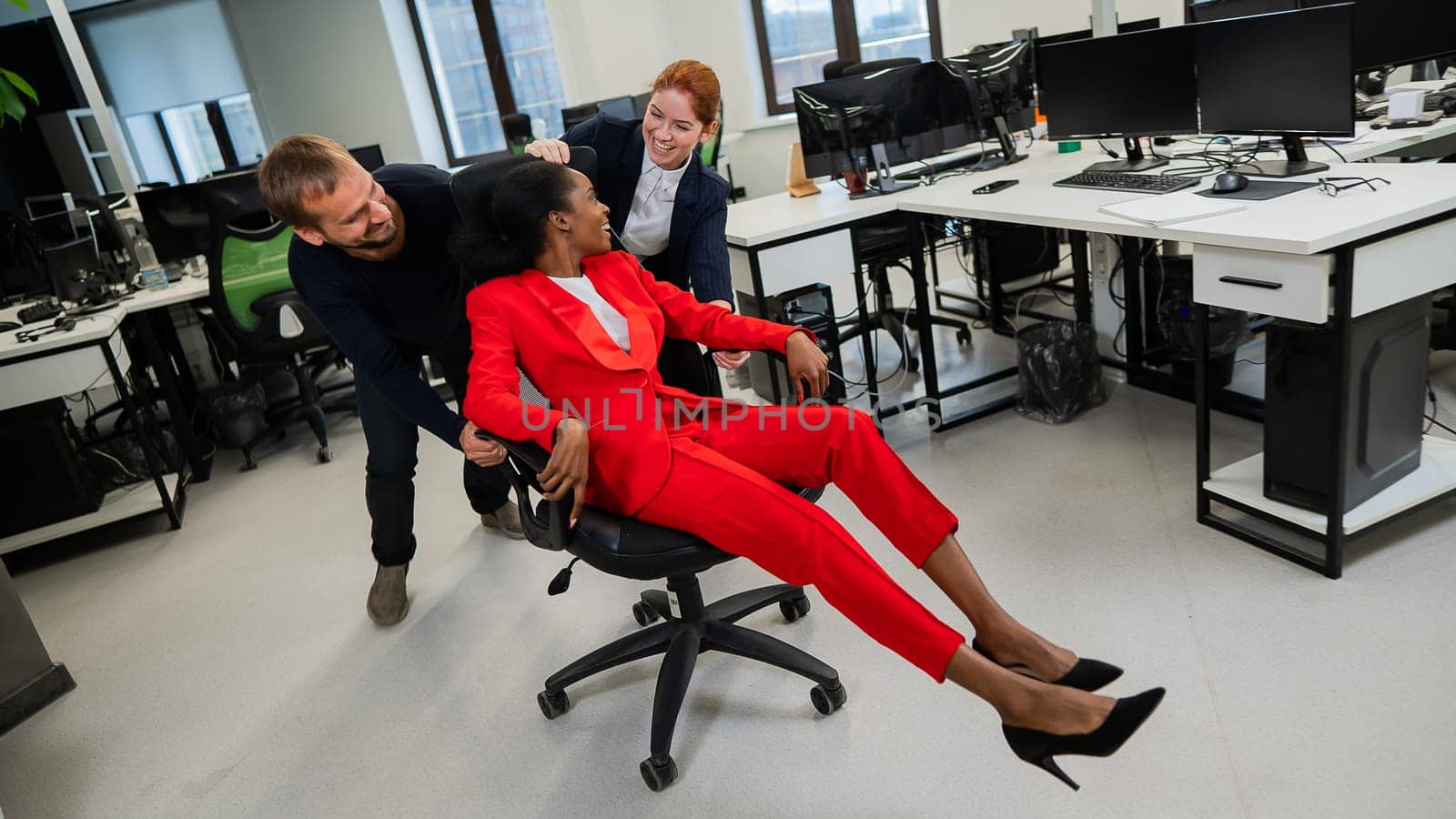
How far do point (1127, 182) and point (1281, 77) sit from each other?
1.37 ft

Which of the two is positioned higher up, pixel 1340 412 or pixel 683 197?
pixel 683 197

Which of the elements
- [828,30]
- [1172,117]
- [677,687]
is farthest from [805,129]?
[828,30]

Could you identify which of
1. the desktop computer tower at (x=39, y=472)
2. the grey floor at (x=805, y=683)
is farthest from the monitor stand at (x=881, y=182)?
the desktop computer tower at (x=39, y=472)

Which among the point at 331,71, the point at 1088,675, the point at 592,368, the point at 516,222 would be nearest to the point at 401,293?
the point at 516,222

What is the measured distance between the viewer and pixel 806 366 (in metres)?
1.71

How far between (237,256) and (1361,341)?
11.6 ft

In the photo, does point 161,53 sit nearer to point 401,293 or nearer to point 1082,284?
point 401,293

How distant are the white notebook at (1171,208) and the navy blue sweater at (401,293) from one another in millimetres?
1513

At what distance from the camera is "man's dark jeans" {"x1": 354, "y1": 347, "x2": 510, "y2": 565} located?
2339 mm

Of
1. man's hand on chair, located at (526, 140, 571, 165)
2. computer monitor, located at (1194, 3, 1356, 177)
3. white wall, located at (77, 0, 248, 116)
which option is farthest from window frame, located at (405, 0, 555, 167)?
computer monitor, located at (1194, 3, 1356, 177)

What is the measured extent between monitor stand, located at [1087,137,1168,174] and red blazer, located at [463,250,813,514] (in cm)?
152

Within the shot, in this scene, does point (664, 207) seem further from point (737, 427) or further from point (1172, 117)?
point (1172, 117)

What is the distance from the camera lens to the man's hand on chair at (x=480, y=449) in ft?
5.46

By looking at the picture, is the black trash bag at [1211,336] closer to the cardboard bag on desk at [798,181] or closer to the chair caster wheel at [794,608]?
the cardboard bag on desk at [798,181]
